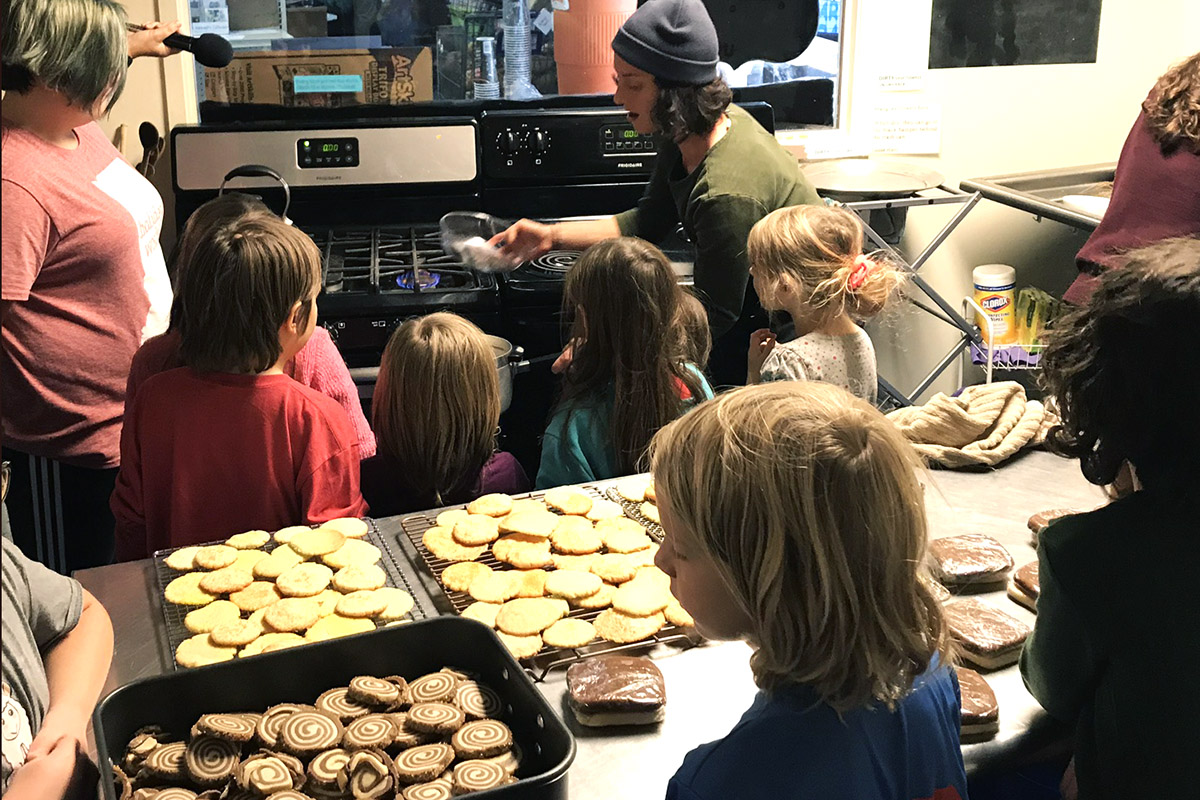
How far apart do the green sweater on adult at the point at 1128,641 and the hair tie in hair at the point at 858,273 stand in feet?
3.38

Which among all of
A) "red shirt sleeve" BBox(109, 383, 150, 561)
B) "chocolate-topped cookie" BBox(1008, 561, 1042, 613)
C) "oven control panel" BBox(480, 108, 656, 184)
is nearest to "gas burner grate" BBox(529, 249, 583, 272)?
"oven control panel" BBox(480, 108, 656, 184)

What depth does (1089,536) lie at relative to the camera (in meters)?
1.23

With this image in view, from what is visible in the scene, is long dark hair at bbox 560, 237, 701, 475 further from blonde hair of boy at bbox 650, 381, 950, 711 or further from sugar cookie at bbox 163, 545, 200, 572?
blonde hair of boy at bbox 650, 381, 950, 711

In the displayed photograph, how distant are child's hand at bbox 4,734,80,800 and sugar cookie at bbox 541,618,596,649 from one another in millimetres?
545

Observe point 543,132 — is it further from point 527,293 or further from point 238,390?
point 238,390

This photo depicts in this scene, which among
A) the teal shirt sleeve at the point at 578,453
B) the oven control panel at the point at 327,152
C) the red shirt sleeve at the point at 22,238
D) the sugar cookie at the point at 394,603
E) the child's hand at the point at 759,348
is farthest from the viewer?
the oven control panel at the point at 327,152

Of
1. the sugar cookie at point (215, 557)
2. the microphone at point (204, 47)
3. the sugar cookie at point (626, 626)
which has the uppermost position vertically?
the microphone at point (204, 47)

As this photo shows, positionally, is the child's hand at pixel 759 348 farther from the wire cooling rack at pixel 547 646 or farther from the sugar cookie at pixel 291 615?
the sugar cookie at pixel 291 615

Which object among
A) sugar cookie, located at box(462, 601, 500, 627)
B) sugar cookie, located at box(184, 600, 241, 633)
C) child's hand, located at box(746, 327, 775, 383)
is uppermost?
child's hand, located at box(746, 327, 775, 383)

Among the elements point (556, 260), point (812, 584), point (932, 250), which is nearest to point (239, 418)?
point (812, 584)

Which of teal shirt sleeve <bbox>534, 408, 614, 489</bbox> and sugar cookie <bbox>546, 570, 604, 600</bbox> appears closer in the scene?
sugar cookie <bbox>546, 570, 604, 600</bbox>

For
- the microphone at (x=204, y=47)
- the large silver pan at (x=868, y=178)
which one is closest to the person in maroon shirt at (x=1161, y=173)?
the large silver pan at (x=868, y=178)

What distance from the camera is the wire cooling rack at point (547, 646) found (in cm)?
139

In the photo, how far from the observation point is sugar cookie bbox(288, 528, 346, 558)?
159cm
